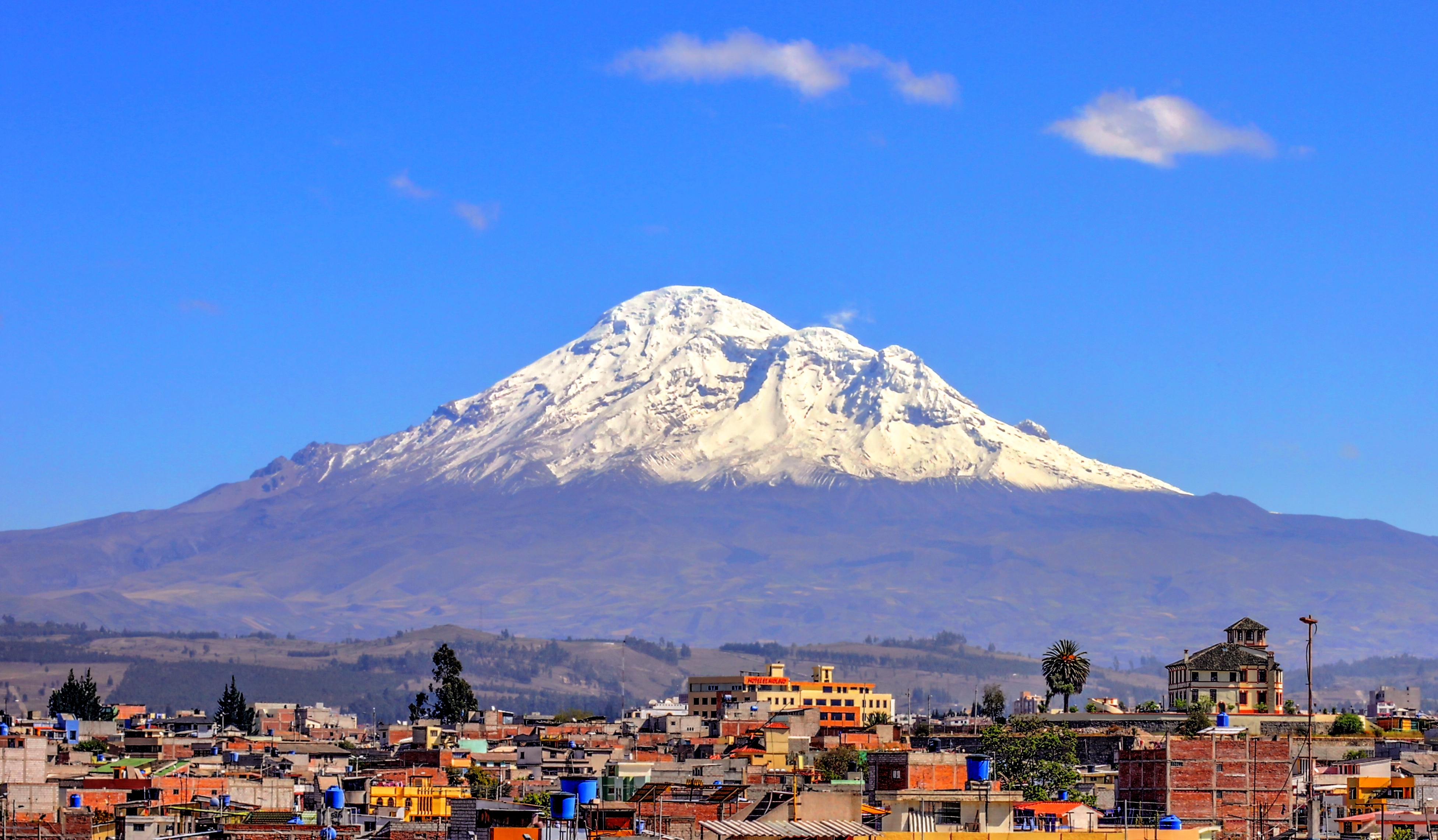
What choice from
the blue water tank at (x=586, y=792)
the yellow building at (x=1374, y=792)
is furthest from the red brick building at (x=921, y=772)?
the blue water tank at (x=586, y=792)

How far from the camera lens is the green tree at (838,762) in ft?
389

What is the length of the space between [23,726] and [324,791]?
72827 mm

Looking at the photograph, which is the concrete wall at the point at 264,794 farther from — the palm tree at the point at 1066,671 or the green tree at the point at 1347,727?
the palm tree at the point at 1066,671

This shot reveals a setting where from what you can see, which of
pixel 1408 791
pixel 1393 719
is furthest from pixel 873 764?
pixel 1393 719

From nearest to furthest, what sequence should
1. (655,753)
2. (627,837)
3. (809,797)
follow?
(627,837) < (809,797) < (655,753)

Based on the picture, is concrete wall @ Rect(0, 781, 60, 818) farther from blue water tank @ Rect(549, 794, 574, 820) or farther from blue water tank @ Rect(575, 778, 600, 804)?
blue water tank @ Rect(549, 794, 574, 820)

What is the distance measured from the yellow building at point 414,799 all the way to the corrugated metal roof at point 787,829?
113 ft

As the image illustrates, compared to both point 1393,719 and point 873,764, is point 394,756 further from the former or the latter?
point 1393,719

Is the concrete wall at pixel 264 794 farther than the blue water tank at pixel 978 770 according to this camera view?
Yes

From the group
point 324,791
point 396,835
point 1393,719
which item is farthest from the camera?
point 1393,719

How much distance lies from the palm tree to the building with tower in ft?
28.7

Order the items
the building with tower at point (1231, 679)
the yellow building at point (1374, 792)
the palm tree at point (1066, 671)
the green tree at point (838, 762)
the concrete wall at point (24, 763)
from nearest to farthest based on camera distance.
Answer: the yellow building at point (1374, 792)
the concrete wall at point (24, 763)
the green tree at point (838, 762)
the building with tower at point (1231, 679)
the palm tree at point (1066, 671)

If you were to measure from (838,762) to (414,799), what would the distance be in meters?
36.4

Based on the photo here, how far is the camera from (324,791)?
97.8 metres
